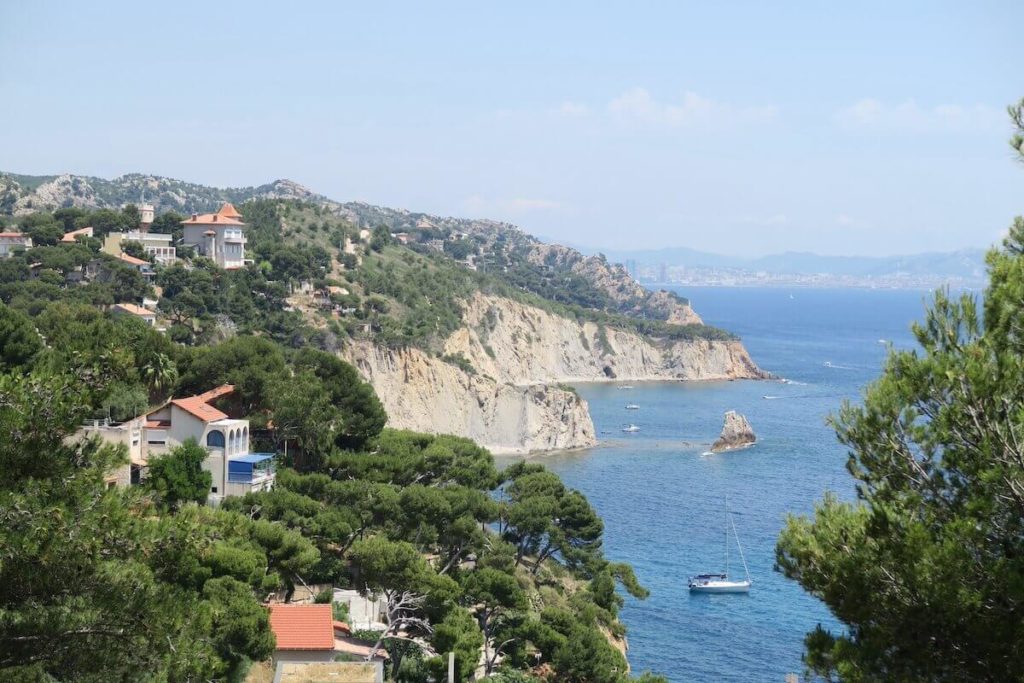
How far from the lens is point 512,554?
36.1 meters

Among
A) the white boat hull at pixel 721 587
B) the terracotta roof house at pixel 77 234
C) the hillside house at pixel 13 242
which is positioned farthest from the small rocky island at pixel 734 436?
the hillside house at pixel 13 242

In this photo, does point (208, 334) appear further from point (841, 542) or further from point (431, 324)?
point (841, 542)

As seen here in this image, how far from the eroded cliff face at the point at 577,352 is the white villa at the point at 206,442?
66811 mm

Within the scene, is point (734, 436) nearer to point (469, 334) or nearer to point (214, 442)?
point (469, 334)

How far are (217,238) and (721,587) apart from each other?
45.8 metres

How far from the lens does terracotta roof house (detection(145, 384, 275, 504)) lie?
111ft

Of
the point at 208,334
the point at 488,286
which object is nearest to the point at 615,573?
the point at 208,334

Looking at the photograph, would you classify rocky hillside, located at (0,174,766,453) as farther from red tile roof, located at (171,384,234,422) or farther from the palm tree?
red tile roof, located at (171,384,234,422)

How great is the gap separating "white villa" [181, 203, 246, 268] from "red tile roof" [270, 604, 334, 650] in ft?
188

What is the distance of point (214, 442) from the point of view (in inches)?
1339

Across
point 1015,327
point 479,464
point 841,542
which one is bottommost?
point 479,464

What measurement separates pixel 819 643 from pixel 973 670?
157 cm

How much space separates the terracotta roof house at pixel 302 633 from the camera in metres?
23.7

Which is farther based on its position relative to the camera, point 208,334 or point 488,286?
point 488,286
